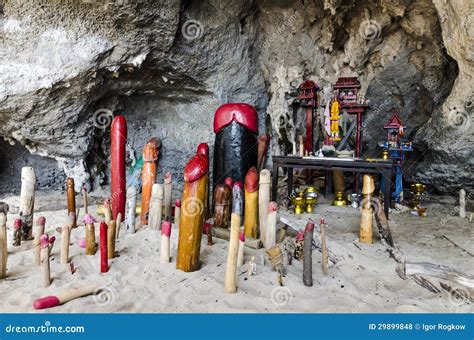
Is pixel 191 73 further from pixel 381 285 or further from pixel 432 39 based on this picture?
pixel 381 285

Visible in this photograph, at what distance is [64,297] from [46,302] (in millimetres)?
112

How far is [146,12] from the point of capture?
5.22m

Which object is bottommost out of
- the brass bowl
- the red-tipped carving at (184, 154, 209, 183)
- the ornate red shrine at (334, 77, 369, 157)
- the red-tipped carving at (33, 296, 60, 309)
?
the red-tipped carving at (33, 296, 60, 309)

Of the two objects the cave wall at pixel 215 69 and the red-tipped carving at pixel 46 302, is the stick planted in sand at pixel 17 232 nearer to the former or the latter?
the red-tipped carving at pixel 46 302

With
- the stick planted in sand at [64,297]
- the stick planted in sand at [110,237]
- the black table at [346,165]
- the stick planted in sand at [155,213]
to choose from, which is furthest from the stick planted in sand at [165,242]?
the black table at [346,165]

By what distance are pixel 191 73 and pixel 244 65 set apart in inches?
40.6

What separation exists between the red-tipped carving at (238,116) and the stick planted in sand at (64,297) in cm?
257

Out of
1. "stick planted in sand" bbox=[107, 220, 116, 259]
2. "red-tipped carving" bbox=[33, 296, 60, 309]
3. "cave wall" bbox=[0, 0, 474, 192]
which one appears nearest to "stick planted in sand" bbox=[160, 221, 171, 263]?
"stick planted in sand" bbox=[107, 220, 116, 259]

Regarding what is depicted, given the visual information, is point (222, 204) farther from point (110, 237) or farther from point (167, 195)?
point (110, 237)

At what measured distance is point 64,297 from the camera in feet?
7.35

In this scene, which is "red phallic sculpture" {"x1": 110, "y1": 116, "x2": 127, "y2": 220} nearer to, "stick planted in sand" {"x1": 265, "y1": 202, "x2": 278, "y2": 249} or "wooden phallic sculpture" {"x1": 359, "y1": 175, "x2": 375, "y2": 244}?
"stick planted in sand" {"x1": 265, "y1": 202, "x2": 278, "y2": 249}

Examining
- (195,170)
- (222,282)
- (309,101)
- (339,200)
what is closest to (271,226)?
(222,282)

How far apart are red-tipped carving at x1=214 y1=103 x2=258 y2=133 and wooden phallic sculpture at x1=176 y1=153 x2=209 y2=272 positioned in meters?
1.68

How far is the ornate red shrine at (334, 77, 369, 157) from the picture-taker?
5.09 metres
